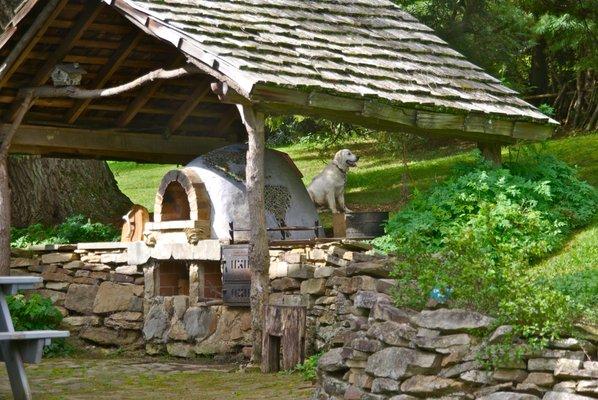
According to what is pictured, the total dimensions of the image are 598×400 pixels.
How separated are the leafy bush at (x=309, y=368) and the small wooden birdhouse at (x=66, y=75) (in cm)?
487

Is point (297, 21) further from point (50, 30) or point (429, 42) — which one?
point (50, 30)

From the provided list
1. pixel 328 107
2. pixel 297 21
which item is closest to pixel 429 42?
pixel 297 21

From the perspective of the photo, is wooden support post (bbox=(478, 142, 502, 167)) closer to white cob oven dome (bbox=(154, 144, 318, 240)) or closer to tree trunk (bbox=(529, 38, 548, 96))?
white cob oven dome (bbox=(154, 144, 318, 240))

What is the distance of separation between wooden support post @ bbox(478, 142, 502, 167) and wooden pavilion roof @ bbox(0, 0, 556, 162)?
0.78 ft

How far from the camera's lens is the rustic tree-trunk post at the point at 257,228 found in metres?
11.0

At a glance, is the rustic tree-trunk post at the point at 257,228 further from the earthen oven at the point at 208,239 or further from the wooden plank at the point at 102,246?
the wooden plank at the point at 102,246

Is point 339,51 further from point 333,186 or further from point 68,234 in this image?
point 68,234

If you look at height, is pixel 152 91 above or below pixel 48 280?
above

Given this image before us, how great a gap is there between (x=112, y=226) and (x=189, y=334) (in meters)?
3.76

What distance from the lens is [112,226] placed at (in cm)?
1611

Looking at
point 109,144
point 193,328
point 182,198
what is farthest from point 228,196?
point 109,144

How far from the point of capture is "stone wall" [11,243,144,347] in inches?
538

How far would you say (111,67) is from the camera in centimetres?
1400

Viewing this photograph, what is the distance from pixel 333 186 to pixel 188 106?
2360 mm
